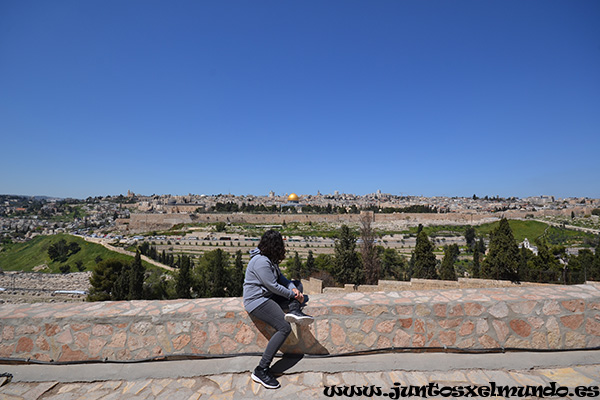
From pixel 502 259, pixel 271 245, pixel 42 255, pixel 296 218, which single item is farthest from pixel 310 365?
pixel 296 218

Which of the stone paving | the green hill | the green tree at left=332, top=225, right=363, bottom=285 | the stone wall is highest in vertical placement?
the stone wall

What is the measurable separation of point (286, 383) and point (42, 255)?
245 ft

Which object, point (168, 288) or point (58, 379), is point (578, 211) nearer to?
point (168, 288)

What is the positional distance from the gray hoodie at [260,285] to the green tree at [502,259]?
1596 cm

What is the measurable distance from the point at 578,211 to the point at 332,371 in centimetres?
10310

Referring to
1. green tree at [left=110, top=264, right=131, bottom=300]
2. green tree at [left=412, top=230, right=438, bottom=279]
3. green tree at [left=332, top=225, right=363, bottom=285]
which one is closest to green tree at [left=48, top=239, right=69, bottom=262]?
green tree at [left=110, top=264, right=131, bottom=300]

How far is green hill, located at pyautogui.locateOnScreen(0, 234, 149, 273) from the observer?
165 ft

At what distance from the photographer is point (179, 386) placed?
2.45m

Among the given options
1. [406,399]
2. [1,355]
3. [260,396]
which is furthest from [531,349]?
[1,355]

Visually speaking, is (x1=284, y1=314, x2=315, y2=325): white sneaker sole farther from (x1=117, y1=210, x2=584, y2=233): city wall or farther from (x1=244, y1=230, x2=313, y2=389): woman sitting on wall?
(x1=117, y1=210, x2=584, y2=233): city wall

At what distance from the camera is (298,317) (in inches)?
98.5

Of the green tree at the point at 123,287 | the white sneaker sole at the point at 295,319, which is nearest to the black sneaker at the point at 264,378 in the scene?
the white sneaker sole at the point at 295,319

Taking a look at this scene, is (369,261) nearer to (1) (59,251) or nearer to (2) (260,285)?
(2) (260,285)

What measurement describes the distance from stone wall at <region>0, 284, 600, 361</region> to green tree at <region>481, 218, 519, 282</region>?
14.3 metres
